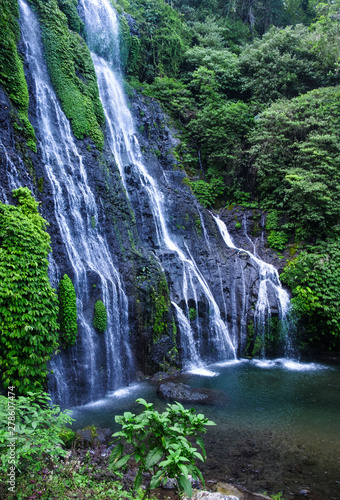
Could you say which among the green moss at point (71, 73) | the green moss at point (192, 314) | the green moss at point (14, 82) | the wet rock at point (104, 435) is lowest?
the wet rock at point (104, 435)

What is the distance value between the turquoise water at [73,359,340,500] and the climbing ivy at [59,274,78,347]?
1.75 meters

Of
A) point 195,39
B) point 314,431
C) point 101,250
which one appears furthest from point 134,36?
point 314,431

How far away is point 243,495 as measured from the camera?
15.8 ft

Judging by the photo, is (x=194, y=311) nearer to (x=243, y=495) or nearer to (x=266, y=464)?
(x=266, y=464)

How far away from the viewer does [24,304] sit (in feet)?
22.0

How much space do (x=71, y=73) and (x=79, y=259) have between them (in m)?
8.50

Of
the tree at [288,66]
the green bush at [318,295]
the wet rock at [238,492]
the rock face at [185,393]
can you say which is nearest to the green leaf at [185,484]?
the wet rock at [238,492]

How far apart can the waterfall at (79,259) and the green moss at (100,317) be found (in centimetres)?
14

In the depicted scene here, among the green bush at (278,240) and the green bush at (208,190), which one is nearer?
the green bush at (278,240)

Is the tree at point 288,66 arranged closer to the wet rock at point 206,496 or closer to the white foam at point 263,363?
the white foam at point 263,363

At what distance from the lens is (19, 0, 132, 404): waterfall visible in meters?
8.41

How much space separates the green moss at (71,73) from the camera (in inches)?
497

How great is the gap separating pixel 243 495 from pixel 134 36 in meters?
20.8

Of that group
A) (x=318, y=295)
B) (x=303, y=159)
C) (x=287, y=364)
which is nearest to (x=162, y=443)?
(x=287, y=364)
